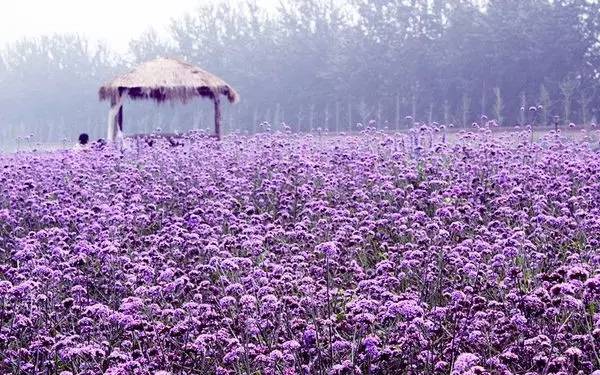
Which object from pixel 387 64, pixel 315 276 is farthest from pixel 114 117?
pixel 387 64

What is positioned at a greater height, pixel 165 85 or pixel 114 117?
pixel 165 85

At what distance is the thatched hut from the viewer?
2475cm

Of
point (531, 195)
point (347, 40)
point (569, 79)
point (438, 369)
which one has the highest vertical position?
point (347, 40)

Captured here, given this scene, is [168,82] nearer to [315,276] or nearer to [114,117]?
[114,117]

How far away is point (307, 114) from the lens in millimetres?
69625

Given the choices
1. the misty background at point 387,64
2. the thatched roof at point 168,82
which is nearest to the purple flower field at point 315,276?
the thatched roof at point 168,82

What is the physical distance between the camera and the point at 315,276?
6.38m

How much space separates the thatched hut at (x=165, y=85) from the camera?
2475cm

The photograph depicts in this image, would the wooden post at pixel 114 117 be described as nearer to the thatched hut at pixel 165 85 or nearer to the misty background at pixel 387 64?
the thatched hut at pixel 165 85

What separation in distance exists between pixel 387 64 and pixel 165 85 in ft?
127

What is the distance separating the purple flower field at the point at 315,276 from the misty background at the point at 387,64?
87.7 feet

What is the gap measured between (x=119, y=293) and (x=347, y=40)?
60.4m

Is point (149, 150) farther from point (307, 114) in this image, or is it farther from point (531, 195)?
point (307, 114)

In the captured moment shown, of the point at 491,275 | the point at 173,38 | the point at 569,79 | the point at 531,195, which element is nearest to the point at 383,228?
the point at 531,195
